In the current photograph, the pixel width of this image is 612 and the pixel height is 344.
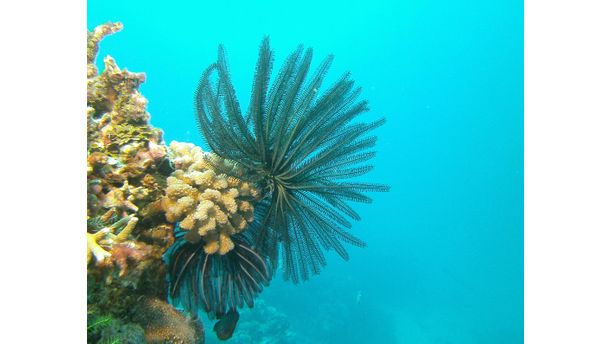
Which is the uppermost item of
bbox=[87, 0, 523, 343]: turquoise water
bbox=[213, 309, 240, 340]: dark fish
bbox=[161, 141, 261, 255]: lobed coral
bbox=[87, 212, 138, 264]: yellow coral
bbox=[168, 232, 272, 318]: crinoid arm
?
bbox=[87, 0, 523, 343]: turquoise water

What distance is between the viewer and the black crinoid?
3.47m

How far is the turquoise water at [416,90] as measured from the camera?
201 feet

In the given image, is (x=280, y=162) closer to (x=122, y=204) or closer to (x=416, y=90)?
(x=122, y=204)

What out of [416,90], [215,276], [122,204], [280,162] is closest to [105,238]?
[122,204]

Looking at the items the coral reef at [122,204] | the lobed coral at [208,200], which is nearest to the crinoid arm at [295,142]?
the lobed coral at [208,200]

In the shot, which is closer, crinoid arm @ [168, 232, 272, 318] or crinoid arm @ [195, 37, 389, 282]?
crinoid arm @ [195, 37, 389, 282]

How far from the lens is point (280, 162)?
3.68m

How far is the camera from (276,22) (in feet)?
211

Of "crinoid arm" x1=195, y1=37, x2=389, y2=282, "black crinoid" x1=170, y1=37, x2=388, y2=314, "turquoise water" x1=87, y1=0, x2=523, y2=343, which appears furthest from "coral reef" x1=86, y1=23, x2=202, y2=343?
"turquoise water" x1=87, y1=0, x2=523, y2=343

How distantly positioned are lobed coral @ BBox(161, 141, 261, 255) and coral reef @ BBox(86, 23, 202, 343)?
18 centimetres

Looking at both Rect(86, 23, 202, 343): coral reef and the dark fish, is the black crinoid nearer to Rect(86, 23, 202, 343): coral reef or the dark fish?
the dark fish

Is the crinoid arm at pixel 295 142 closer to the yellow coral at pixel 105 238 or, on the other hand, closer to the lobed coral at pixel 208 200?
the lobed coral at pixel 208 200
